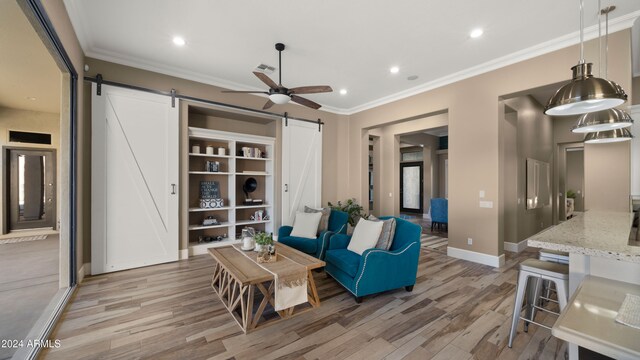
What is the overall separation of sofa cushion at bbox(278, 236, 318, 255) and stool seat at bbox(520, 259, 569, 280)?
2577 millimetres

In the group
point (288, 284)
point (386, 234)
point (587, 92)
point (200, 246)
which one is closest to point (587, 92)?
point (587, 92)

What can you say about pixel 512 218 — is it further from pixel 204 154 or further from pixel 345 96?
pixel 204 154

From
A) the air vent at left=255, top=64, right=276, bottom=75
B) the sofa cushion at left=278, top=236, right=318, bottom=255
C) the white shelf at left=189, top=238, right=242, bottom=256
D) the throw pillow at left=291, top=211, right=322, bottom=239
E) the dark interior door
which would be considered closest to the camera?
the sofa cushion at left=278, top=236, right=318, bottom=255

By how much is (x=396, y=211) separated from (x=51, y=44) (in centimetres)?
708

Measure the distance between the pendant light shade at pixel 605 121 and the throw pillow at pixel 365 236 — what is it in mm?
2165

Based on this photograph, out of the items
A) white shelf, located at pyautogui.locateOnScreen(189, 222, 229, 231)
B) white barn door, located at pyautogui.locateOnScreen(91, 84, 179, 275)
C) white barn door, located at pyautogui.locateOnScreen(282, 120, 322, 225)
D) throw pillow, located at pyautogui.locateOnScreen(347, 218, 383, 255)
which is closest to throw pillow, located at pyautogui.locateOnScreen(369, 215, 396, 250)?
throw pillow, located at pyautogui.locateOnScreen(347, 218, 383, 255)

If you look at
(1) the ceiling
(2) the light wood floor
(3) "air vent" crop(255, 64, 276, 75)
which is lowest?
(2) the light wood floor

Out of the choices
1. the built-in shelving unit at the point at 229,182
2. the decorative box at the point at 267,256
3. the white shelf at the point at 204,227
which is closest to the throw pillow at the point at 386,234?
the decorative box at the point at 267,256

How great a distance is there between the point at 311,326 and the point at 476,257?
322 cm

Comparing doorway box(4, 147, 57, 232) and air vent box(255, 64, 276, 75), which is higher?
air vent box(255, 64, 276, 75)

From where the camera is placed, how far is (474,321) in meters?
2.50

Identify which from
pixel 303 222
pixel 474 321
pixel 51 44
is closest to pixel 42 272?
pixel 51 44

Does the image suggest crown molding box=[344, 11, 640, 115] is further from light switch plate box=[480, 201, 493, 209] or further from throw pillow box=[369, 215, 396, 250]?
throw pillow box=[369, 215, 396, 250]

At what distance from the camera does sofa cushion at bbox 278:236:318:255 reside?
3.93 m
